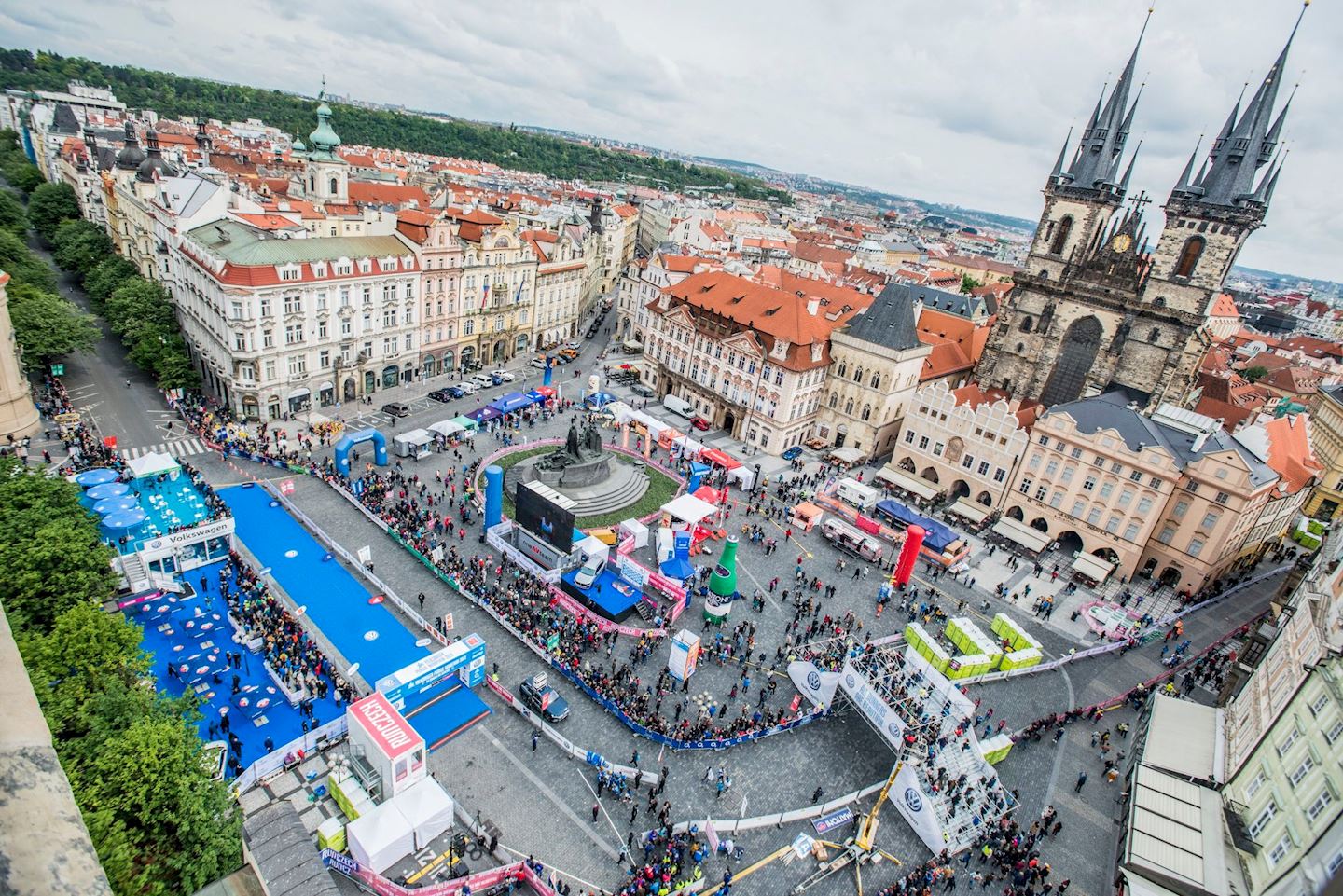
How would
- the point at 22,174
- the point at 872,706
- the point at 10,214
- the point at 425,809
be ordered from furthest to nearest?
the point at 22,174
the point at 10,214
the point at 872,706
the point at 425,809

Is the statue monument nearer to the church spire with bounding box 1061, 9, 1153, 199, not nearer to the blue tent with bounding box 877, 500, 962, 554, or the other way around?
the blue tent with bounding box 877, 500, 962, 554

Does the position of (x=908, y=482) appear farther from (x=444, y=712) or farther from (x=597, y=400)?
(x=444, y=712)

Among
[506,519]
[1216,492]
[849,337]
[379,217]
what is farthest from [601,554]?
[379,217]

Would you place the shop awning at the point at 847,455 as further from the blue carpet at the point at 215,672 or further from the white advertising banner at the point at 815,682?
the blue carpet at the point at 215,672

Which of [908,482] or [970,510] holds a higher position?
[908,482]

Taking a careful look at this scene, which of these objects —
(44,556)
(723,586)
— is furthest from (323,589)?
(723,586)

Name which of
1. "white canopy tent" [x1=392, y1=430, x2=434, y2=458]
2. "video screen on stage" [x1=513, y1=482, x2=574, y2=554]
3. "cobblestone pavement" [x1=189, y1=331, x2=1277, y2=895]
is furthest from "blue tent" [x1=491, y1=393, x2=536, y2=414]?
"video screen on stage" [x1=513, y1=482, x2=574, y2=554]
